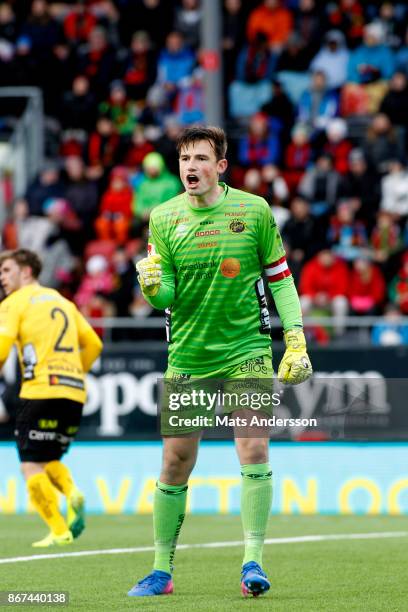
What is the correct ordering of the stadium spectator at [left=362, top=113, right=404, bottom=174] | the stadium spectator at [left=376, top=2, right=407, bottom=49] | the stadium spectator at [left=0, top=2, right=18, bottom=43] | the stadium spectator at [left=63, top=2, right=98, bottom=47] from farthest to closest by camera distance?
the stadium spectator at [left=0, top=2, right=18, bottom=43]
the stadium spectator at [left=63, top=2, right=98, bottom=47]
the stadium spectator at [left=376, top=2, right=407, bottom=49]
the stadium spectator at [left=362, top=113, right=404, bottom=174]

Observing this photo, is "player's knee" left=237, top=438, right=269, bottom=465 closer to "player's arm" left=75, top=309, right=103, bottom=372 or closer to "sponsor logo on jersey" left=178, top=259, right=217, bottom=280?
"sponsor logo on jersey" left=178, top=259, right=217, bottom=280

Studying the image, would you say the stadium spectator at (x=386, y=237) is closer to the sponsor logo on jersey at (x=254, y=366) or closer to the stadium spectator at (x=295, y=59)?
the stadium spectator at (x=295, y=59)

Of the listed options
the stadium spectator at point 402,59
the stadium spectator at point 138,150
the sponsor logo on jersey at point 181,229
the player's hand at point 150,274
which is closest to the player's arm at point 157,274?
the player's hand at point 150,274

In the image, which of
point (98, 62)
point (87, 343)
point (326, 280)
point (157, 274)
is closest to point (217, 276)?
point (157, 274)

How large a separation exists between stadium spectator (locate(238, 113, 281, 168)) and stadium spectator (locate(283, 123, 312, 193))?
0.35 metres

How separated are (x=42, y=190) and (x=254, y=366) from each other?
468 inches

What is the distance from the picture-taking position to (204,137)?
6.78 meters

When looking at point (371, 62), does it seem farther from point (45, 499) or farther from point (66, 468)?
point (45, 499)

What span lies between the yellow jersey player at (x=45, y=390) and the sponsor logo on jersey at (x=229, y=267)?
3.22 m

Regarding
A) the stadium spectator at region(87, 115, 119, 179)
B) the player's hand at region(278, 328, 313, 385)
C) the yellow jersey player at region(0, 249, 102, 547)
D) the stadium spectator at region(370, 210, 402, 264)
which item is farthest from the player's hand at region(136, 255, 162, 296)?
the stadium spectator at region(87, 115, 119, 179)

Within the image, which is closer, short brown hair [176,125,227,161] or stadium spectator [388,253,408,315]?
short brown hair [176,125,227,161]

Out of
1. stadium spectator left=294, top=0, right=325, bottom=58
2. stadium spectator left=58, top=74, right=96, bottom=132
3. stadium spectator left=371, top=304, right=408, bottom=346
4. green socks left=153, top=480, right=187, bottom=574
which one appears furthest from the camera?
stadium spectator left=58, top=74, right=96, bottom=132

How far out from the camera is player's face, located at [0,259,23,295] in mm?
9852

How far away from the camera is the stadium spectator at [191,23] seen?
20453 millimetres
